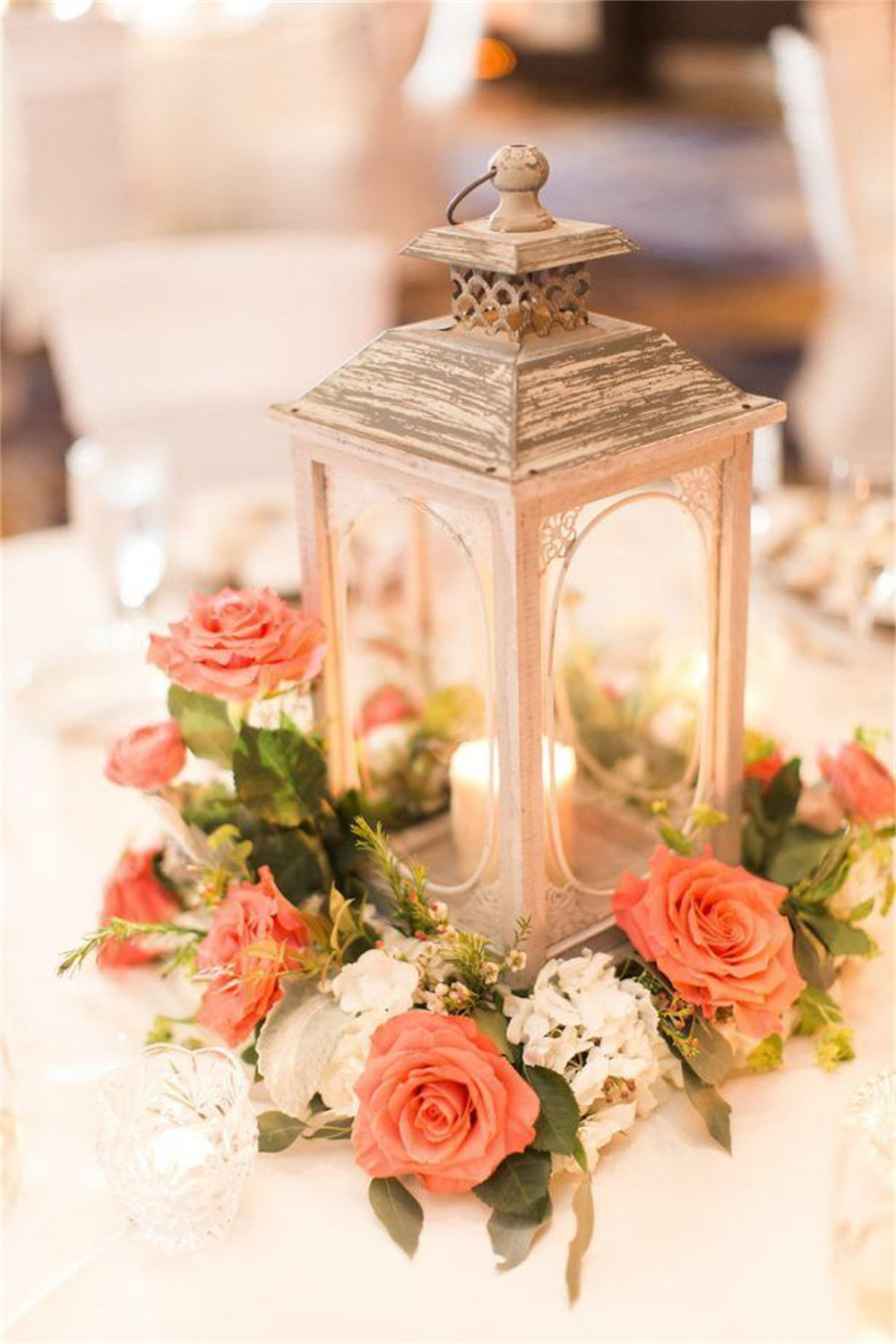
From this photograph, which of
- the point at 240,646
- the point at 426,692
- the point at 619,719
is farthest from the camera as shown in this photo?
the point at 426,692

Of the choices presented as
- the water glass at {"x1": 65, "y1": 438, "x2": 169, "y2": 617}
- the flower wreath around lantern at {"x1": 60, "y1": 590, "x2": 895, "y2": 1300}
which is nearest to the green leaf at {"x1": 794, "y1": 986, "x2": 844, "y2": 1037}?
the flower wreath around lantern at {"x1": 60, "y1": 590, "x2": 895, "y2": 1300}

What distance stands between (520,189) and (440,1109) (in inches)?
21.4

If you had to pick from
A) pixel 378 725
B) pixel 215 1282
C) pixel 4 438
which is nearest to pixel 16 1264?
pixel 215 1282

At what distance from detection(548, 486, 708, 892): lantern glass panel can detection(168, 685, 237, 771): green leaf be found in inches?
9.2

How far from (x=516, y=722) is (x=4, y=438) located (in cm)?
380

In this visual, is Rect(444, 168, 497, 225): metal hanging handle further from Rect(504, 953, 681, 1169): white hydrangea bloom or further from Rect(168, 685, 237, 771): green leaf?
Rect(504, 953, 681, 1169): white hydrangea bloom

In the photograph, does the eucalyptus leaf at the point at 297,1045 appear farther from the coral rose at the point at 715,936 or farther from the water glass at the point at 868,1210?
the water glass at the point at 868,1210

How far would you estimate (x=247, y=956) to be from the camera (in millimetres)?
910

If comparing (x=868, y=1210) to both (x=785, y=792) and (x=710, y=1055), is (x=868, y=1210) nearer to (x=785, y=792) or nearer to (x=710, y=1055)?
(x=710, y=1055)

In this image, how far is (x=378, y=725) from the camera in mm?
1225

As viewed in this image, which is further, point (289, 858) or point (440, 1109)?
point (289, 858)

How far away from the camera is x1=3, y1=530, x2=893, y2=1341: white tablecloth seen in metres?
0.80

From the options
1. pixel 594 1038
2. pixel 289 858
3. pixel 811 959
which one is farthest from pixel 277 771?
pixel 811 959

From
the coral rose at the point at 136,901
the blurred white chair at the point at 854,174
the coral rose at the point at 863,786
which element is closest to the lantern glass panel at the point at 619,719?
the coral rose at the point at 863,786
